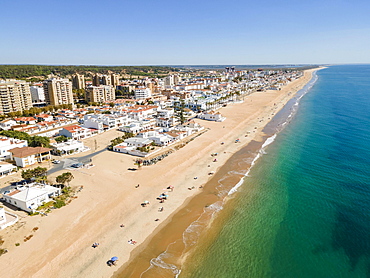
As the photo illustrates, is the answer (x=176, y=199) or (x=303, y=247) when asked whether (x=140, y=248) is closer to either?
(x=176, y=199)

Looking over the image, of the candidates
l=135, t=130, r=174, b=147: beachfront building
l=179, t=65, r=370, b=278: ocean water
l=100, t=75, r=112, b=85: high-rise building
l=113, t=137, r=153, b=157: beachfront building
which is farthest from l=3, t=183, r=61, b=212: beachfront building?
l=100, t=75, r=112, b=85: high-rise building

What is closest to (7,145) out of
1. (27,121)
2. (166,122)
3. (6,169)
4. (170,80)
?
(6,169)

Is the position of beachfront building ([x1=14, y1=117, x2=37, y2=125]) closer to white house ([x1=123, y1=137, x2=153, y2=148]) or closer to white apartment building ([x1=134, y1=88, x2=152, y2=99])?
white house ([x1=123, y1=137, x2=153, y2=148])

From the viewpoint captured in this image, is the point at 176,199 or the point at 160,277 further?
the point at 176,199

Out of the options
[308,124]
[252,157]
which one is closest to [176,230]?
[252,157]

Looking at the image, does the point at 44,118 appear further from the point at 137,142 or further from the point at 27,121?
the point at 137,142

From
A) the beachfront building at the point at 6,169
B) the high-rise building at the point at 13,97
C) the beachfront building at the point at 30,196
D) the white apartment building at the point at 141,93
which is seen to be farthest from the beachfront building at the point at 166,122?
the high-rise building at the point at 13,97

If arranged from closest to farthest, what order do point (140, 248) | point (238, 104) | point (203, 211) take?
point (140, 248) < point (203, 211) < point (238, 104)
